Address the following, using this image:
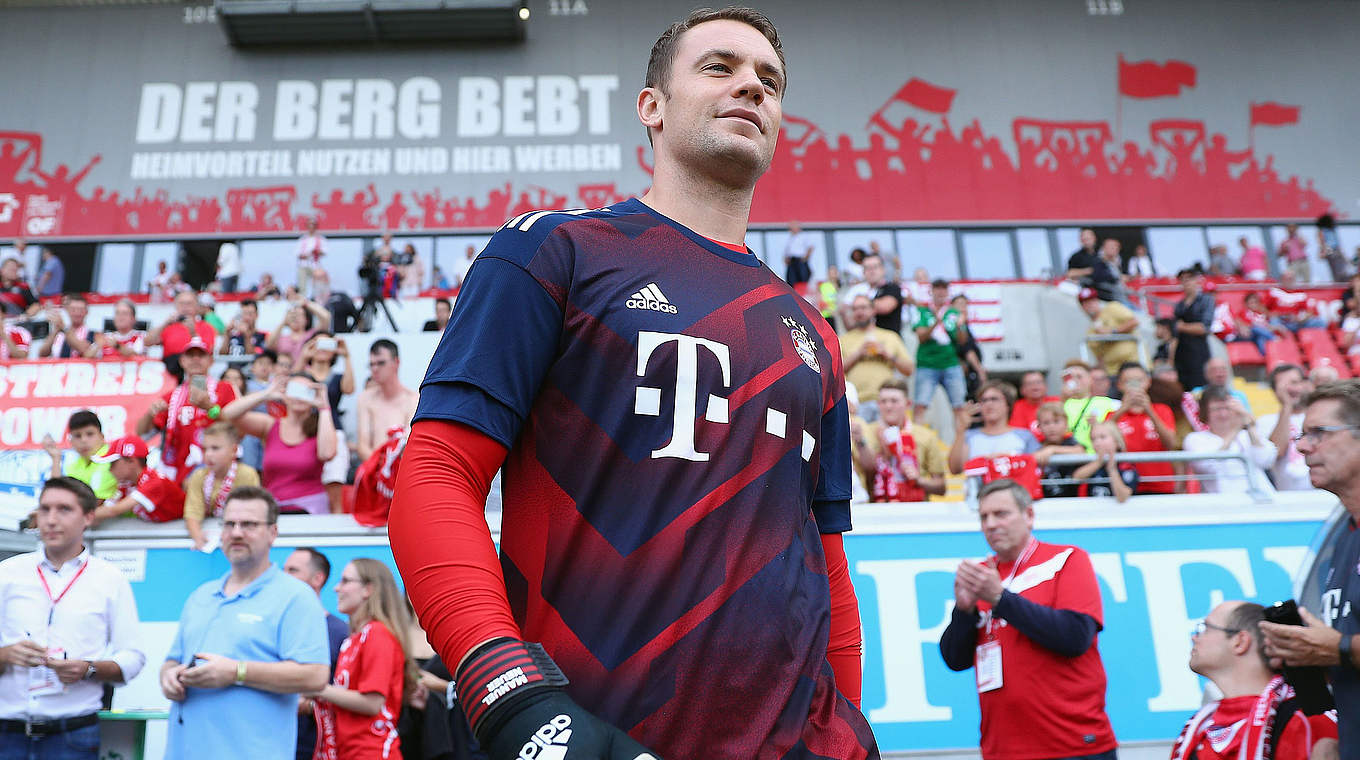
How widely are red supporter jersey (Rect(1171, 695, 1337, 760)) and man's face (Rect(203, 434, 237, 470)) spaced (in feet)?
19.2

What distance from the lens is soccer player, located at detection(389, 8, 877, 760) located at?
1.37m

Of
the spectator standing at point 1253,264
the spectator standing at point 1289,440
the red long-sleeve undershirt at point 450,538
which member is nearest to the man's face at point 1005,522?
the spectator standing at point 1289,440

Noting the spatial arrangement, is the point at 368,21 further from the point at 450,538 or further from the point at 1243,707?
the point at 450,538

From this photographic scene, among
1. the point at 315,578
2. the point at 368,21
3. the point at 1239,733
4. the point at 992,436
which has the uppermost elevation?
the point at 368,21

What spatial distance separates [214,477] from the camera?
7.20 meters

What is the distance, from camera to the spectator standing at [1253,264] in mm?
18766

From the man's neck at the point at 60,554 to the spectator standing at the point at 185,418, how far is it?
7.70 feet

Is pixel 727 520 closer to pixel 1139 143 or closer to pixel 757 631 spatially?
pixel 757 631

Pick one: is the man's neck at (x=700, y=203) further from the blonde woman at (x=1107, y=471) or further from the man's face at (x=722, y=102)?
the blonde woman at (x=1107, y=471)

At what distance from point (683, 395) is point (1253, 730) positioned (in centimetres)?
335

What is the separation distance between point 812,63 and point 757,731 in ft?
68.6

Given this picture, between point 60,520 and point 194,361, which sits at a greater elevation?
point 194,361

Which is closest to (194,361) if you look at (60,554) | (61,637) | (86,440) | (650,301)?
(86,440)

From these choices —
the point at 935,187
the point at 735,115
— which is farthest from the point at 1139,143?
the point at 735,115
